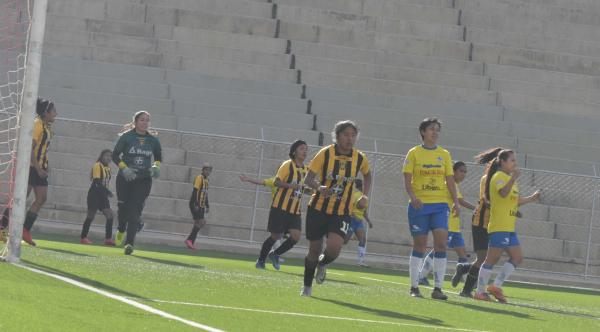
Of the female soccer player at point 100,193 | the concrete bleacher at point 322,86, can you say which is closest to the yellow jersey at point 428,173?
the female soccer player at point 100,193

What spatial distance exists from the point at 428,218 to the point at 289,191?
4153 millimetres

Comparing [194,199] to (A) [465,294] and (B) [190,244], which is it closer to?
(B) [190,244]

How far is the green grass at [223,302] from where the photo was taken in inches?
339

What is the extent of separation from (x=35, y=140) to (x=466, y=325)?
27.5 feet

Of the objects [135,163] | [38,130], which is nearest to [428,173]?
[135,163]

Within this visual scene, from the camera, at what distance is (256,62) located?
28953mm

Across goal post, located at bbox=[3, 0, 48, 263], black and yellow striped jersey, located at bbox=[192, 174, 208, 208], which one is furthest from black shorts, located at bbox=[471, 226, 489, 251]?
black and yellow striped jersey, located at bbox=[192, 174, 208, 208]

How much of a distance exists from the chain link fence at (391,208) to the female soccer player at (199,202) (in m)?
1.67

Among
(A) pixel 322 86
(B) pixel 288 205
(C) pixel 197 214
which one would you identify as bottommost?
(C) pixel 197 214

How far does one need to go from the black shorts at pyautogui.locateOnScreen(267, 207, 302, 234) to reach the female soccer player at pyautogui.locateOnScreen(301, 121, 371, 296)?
5.33 meters

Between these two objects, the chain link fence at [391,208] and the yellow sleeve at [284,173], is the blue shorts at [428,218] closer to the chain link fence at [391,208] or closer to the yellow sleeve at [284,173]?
the yellow sleeve at [284,173]

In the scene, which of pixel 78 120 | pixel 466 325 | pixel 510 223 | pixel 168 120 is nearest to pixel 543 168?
pixel 168 120

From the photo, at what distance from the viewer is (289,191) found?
17.8 m

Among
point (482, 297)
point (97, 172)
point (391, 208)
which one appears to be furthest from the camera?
point (391, 208)
